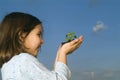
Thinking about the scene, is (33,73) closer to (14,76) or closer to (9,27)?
(14,76)

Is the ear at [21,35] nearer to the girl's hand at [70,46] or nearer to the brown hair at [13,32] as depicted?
the brown hair at [13,32]

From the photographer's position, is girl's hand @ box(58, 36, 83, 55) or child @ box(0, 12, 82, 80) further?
girl's hand @ box(58, 36, 83, 55)

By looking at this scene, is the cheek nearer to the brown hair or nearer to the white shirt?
the brown hair

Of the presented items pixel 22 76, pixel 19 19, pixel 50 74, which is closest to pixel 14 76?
pixel 22 76

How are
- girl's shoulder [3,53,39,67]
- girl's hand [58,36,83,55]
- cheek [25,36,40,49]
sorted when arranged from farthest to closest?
girl's hand [58,36,83,55] < cheek [25,36,40,49] < girl's shoulder [3,53,39,67]

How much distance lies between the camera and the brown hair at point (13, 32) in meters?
8.22

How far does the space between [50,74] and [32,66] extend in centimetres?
36

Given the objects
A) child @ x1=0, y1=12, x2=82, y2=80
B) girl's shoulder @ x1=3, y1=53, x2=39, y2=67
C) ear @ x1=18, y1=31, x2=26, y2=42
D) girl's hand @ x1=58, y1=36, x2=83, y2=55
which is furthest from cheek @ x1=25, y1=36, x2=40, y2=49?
girl's hand @ x1=58, y1=36, x2=83, y2=55

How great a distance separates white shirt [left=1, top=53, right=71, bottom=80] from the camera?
7725 mm

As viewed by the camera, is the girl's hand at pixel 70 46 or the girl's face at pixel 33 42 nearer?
the girl's face at pixel 33 42

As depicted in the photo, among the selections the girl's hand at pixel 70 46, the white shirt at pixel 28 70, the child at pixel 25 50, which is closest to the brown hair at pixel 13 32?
the child at pixel 25 50

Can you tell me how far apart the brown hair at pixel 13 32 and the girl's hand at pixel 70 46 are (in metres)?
0.71

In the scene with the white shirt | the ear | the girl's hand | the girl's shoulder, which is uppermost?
the ear

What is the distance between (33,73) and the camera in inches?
306
